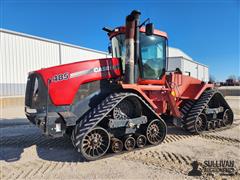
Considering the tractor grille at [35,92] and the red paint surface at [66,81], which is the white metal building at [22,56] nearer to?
the tractor grille at [35,92]

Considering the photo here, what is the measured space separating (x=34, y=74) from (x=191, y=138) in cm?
431

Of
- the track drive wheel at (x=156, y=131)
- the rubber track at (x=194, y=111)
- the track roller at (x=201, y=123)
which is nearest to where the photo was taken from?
the track drive wheel at (x=156, y=131)

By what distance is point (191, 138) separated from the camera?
6.51 metres

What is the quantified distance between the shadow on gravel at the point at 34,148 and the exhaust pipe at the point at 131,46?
6.72 feet

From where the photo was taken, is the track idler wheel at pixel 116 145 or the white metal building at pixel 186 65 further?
the white metal building at pixel 186 65

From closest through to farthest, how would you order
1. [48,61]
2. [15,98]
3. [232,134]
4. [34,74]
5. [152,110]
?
[34,74]
[152,110]
[232,134]
[15,98]
[48,61]

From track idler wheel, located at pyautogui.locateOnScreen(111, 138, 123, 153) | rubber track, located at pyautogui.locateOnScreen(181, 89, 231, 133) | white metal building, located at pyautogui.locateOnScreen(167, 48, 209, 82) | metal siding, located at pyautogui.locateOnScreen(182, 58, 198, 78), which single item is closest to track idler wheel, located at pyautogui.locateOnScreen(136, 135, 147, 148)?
track idler wheel, located at pyautogui.locateOnScreen(111, 138, 123, 153)

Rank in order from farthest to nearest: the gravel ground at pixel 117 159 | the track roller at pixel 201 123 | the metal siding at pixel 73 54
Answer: the metal siding at pixel 73 54
the track roller at pixel 201 123
the gravel ground at pixel 117 159

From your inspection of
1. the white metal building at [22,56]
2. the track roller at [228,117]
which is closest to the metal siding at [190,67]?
the white metal building at [22,56]

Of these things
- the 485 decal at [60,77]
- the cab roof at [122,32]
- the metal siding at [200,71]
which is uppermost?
the metal siding at [200,71]

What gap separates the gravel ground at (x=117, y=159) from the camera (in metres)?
4.06

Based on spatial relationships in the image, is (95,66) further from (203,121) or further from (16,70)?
(16,70)

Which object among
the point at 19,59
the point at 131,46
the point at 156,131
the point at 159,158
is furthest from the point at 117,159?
the point at 19,59

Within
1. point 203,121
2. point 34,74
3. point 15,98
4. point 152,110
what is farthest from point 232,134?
point 15,98
